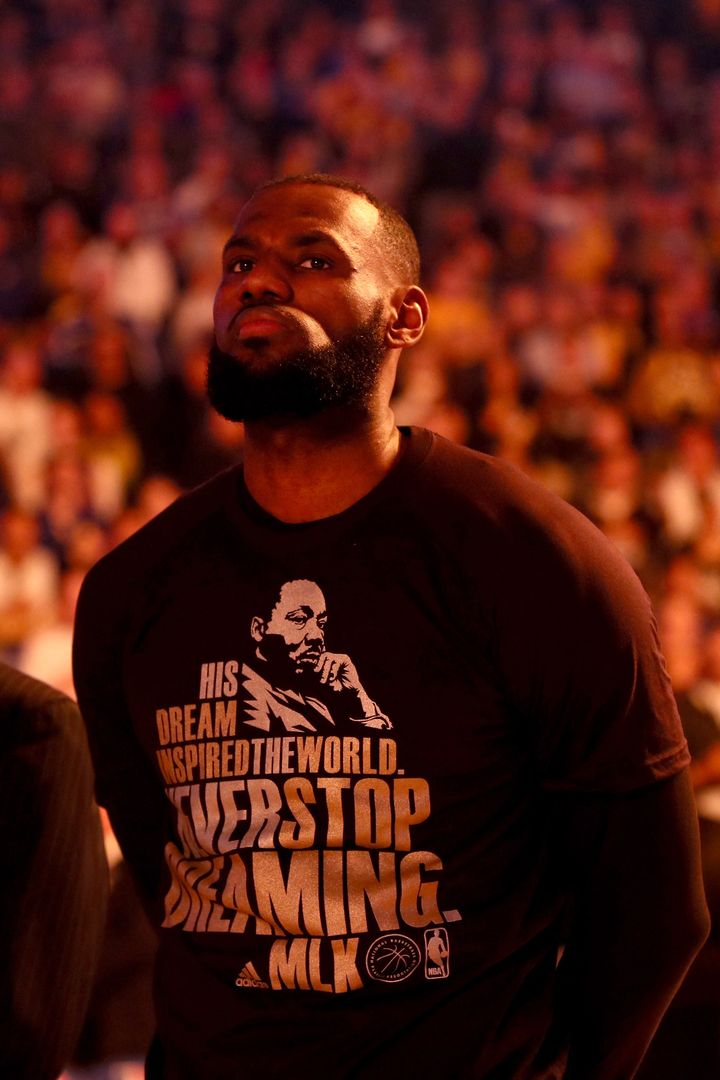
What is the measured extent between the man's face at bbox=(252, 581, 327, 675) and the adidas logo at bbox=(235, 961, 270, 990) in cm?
35

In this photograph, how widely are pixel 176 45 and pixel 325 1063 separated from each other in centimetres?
1009

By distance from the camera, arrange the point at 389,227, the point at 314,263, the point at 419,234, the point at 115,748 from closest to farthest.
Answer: the point at 314,263, the point at 389,227, the point at 115,748, the point at 419,234

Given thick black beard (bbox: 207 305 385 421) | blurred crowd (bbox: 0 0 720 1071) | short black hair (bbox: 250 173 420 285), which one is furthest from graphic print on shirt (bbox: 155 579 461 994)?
blurred crowd (bbox: 0 0 720 1071)

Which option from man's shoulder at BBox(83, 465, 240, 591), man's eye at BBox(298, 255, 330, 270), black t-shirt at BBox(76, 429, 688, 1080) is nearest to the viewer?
black t-shirt at BBox(76, 429, 688, 1080)

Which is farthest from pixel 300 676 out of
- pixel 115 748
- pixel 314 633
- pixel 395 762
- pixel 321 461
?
pixel 115 748

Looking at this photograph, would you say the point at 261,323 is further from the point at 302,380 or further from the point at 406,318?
the point at 406,318

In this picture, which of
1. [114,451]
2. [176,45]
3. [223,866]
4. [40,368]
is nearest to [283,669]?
[223,866]

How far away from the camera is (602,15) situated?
36.5ft

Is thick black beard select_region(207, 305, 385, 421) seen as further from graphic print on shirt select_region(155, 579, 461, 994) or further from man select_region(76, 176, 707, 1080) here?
graphic print on shirt select_region(155, 579, 461, 994)

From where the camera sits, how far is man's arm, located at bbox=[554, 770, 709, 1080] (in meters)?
1.69

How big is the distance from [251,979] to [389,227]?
96 cm

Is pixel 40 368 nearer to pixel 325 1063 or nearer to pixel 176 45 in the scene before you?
pixel 176 45

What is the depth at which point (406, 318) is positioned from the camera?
6.22 feet

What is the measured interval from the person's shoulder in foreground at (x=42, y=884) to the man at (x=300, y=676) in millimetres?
303
